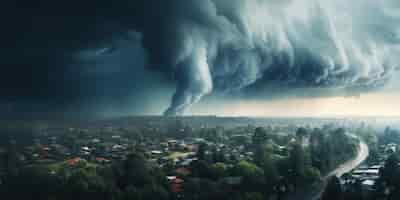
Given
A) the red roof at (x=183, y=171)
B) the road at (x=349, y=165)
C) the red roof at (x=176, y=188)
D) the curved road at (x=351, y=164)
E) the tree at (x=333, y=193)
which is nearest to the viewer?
the tree at (x=333, y=193)

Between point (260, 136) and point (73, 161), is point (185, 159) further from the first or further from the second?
point (260, 136)

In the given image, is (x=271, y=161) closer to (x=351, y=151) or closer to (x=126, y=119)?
(x=126, y=119)

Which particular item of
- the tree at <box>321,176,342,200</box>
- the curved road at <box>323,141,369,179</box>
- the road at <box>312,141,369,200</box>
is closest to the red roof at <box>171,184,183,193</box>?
the tree at <box>321,176,342,200</box>

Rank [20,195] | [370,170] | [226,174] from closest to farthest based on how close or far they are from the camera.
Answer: [20,195] < [226,174] < [370,170]

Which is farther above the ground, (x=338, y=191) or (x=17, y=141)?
(x=17, y=141)

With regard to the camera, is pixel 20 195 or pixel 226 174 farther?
pixel 226 174

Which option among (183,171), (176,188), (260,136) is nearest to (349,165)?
(260,136)

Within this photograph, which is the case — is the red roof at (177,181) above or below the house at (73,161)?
below

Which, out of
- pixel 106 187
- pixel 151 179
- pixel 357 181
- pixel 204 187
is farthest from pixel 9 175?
pixel 357 181

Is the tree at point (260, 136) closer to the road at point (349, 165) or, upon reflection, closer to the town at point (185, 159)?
the town at point (185, 159)

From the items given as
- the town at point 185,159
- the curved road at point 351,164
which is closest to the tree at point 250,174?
the town at point 185,159

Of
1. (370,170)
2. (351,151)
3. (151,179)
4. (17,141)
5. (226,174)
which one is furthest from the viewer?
(351,151)
